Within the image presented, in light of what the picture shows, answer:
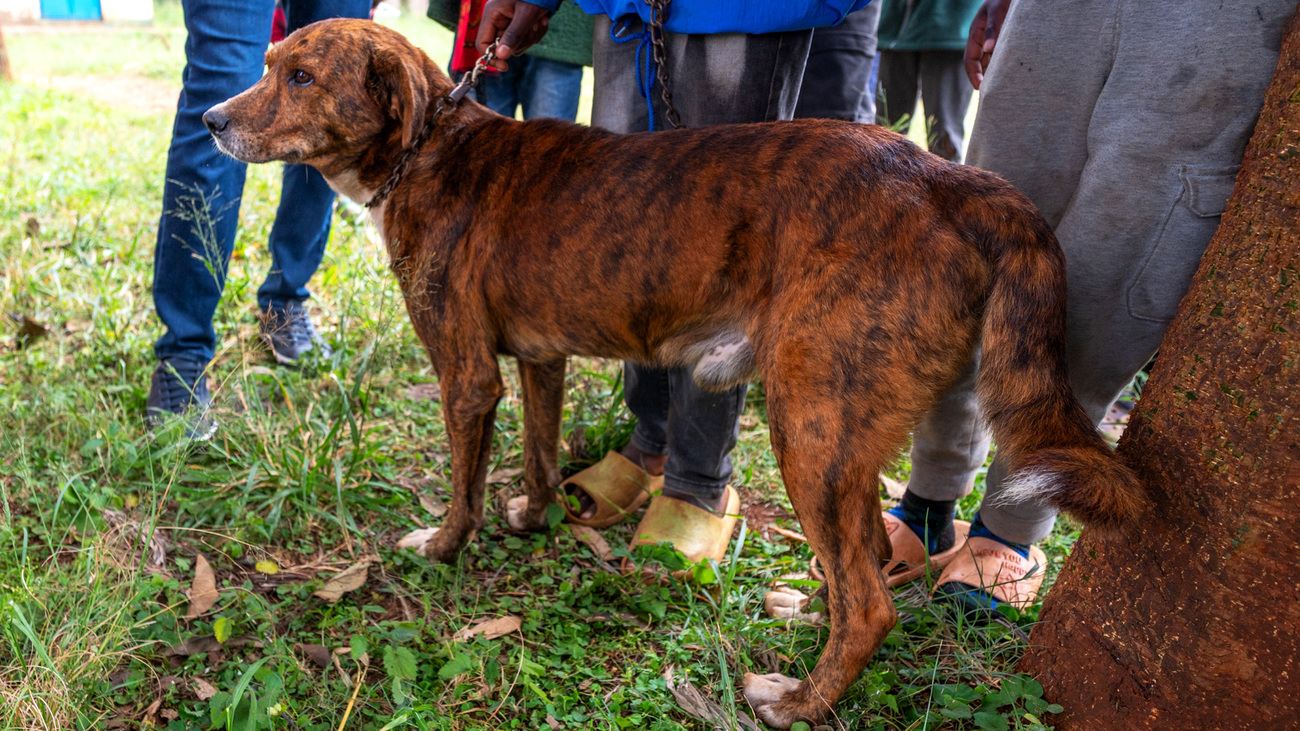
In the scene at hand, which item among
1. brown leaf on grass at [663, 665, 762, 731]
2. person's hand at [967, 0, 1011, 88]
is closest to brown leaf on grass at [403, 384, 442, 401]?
brown leaf on grass at [663, 665, 762, 731]

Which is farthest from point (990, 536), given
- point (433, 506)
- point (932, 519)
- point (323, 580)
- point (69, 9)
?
point (69, 9)

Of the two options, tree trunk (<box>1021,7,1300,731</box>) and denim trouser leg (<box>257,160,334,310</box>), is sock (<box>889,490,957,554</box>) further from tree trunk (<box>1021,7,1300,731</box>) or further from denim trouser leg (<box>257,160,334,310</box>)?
denim trouser leg (<box>257,160,334,310</box>)

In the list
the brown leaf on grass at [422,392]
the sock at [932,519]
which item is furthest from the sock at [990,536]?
the brown leaf on grass at [422,392]

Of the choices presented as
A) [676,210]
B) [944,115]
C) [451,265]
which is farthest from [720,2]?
[944,115]

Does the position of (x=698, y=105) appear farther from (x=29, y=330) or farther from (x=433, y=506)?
(x=29, y=330)

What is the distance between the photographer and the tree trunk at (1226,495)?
149 cm

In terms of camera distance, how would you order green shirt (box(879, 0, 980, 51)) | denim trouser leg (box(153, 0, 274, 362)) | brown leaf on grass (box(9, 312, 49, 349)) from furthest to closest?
green shirt (box(879, 0, 980, 51))
brown leaf on grass (box(9, 312, 49, 349))
denim trouser leg (box(153, 0, 274, 362))

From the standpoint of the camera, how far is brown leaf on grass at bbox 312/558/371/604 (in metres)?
2.45

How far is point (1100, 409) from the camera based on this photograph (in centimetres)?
211

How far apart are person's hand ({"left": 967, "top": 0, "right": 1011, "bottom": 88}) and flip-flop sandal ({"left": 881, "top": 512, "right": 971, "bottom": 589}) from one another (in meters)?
1.41

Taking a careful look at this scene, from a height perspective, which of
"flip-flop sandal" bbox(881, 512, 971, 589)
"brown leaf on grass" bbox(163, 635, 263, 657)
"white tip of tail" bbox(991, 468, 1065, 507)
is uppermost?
"white tip of tail" bbox(991, 468, 1065, 507)

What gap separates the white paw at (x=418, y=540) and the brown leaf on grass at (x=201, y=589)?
1.86 feet

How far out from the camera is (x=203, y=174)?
10.1ft

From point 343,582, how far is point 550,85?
2760 mm
